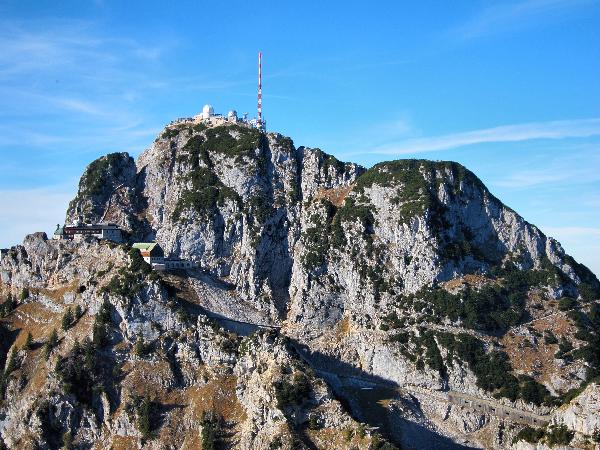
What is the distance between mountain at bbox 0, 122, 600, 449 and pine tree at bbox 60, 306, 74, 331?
933mm

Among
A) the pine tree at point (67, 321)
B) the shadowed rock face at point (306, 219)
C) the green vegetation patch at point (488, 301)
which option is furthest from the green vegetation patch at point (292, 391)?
the pine tree at point (67, 321)

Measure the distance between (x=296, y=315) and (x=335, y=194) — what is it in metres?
33.7

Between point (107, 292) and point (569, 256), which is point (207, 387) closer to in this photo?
point (107, 292)

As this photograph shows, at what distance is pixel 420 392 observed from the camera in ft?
515

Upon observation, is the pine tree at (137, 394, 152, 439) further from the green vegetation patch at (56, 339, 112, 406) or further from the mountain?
the green vegetation patch at (56, 339, 112, 406)

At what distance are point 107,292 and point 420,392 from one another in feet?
200

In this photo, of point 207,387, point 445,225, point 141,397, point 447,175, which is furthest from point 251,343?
point 447,175

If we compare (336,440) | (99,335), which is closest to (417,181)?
(336,440)

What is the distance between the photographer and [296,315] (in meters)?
175

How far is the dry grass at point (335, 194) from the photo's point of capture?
19250 centimetres

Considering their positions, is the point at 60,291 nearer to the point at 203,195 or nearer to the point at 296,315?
the point at 203,195

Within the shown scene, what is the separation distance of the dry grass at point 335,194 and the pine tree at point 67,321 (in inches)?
2564

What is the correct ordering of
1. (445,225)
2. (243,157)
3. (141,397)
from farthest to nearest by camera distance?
(243,157)
(445,225)
(141,397)

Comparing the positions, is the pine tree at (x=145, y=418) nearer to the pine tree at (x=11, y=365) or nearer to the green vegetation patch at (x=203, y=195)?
the pine tree at (x=11, y=365)
